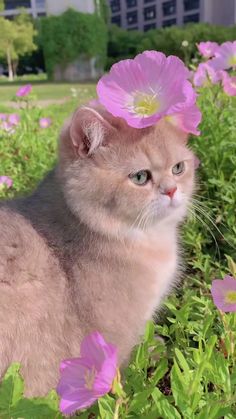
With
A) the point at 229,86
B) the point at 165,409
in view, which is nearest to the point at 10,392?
the point at 165,409

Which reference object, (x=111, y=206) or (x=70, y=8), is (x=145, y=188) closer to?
(x=111, y=206)

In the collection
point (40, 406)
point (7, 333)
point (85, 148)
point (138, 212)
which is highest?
point (85, 148)

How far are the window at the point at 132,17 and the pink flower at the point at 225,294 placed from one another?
2152 inches

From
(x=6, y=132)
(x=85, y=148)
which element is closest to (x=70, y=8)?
(x=6, y=132)

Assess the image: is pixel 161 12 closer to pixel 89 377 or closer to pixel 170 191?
pixel 170 191

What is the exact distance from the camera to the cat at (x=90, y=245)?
1773 mm

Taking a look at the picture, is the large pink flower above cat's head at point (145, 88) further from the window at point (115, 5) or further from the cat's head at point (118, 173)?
the window at point (115, 5)

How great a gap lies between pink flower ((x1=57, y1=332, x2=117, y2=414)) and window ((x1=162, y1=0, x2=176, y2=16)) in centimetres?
5259

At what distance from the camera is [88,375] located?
3.53 feet

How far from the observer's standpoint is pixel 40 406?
46.8 inches

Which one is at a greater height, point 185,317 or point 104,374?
point 104,374

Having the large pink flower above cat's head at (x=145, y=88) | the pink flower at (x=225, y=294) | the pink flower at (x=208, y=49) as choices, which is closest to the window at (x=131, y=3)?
the pink flower at (x=208, y=49)

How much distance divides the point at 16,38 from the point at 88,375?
4059 cm

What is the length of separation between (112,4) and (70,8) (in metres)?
27.8
